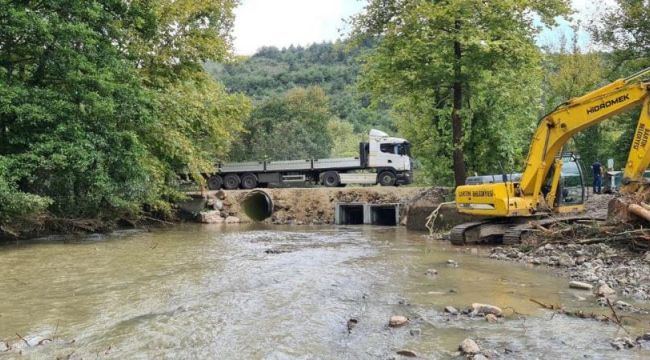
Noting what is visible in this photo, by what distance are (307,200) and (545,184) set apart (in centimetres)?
1429

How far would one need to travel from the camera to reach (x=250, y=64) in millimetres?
115188

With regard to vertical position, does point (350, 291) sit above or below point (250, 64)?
below

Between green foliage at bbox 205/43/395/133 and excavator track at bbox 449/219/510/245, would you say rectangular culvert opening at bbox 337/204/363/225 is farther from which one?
green foliage at bbox 205/43/395/133

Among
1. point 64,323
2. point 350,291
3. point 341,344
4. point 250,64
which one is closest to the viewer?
point 341,344

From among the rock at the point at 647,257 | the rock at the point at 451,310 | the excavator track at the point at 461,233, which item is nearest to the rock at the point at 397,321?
the rock at the point at 451,310

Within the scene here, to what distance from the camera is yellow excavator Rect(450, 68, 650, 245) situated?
37.0 feet

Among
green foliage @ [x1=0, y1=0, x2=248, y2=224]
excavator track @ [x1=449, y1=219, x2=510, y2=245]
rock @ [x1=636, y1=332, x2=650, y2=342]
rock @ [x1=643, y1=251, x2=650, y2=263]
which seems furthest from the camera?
green foliage @ [x1=0, y1=0, x2=248, y2=224]

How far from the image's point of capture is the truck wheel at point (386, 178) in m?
27.8

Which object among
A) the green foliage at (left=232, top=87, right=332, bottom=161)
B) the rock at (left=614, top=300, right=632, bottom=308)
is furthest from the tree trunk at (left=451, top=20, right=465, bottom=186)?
the green foliage at (left=232, top=87, right=332, bottom=161)

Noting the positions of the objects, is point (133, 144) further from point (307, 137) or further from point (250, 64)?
point (250, 64)

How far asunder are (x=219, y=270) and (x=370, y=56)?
497 inches

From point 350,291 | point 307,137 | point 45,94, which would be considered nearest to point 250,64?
point 307,137

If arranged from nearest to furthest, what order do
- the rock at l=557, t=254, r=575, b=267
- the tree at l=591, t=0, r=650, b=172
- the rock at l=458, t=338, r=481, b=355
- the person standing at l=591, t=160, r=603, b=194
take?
1. the rock at l=458, t=338, r=481, b=355
2. the rock at l=557, t=254, r=575, b=267
3. the person standing at l=591, t=160, r=603, b=194
4. the tree at l=591, t=0, r=650, b=172

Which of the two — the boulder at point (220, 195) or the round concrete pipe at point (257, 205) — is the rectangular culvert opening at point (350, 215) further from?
the boulder at point (220, 195)
